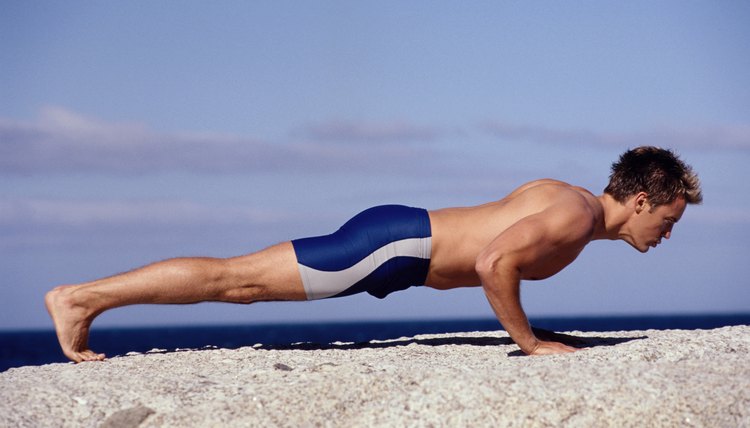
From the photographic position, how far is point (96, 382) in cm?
382

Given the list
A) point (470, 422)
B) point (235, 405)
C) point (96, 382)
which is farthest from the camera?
point (96, 382)

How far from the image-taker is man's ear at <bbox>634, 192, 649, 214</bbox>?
507cm

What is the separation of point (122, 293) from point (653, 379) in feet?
9.68

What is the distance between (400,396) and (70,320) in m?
2.44

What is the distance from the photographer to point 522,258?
456 centimetres

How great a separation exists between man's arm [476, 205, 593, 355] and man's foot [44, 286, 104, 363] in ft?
7.47

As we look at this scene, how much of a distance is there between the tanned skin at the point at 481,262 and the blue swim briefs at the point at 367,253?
7 cm

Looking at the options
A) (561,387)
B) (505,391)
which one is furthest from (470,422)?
(561,387)

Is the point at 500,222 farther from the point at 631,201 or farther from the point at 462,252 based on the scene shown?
the point at 631,201

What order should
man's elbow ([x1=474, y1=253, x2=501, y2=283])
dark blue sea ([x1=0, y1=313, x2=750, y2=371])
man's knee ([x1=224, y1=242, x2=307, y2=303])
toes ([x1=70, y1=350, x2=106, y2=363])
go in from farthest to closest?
1. dark blue sea ([x1=0, y1=313, x2=750, y2=371])
2. man's knee ([x1=224, y1=242, x2=307, y2=303])
3. toes ([x1=70, y1=350, x2=106, y2=363])
4. man's elbow ([x1=474, y1=253, x2=501, y2=283])

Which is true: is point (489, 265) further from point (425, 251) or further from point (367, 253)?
point (367, 253)

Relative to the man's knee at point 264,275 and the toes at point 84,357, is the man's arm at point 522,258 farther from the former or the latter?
the toes at point 84,357

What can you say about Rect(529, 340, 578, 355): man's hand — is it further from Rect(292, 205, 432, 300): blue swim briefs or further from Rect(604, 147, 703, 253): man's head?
Rect(604, 147, 703, 253): man's head

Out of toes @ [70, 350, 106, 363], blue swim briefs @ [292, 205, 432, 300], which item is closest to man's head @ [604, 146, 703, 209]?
blue swim briefs @ [292, 205, 432, 300]
